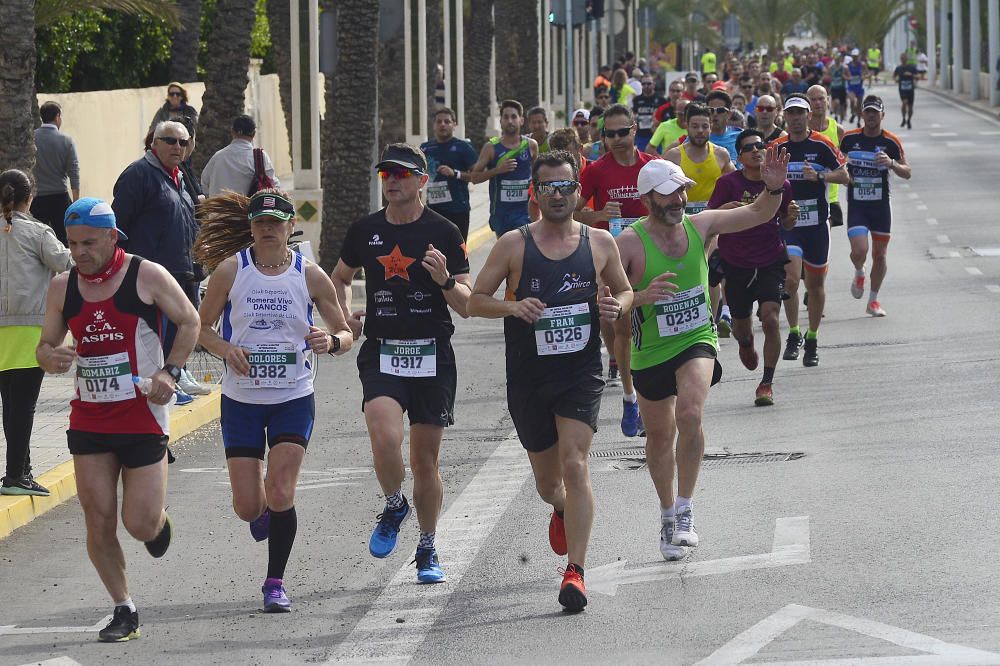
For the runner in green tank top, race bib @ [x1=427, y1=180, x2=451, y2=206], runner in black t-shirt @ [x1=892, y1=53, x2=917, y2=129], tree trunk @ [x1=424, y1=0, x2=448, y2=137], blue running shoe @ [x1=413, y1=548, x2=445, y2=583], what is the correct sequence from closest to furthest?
blue running shoe @ [x1=413, y1=548, x2=445, y2=583], the runner in green tank top, race bib @ [x1=427, y1=180, x2=451, y2=206], tree trunk @ [x1=424, y1=0, x2=448, y2=137], runner in black t-shirt @ [x1=892, y1=53, x2=917, y2=129]

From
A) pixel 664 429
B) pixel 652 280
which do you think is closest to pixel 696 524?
pixel 664 429

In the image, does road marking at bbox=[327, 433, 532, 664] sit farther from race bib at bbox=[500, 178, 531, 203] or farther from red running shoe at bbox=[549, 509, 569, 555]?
race bib at bbox=[500, 178, 531, 203]

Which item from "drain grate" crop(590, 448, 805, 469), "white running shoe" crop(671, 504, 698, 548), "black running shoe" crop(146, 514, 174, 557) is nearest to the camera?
"black running shoe" crop(146, 514, 174, 557)

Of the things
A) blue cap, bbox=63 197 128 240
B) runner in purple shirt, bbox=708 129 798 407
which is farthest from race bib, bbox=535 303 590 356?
runner in purple shirt, bbox=708 129 798 407

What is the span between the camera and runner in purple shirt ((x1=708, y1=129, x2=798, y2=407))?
43.2 ft

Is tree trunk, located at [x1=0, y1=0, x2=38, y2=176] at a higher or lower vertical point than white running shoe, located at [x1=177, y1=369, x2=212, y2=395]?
higher

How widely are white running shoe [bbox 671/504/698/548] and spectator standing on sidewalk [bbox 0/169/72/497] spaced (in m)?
3.62

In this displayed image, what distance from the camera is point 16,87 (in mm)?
13539

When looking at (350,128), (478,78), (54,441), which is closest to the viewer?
(54,441)

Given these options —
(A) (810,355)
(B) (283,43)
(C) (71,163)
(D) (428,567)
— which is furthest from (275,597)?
(B) (283,43)

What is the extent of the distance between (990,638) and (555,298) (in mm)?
2329

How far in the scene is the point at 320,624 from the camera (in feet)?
25.0

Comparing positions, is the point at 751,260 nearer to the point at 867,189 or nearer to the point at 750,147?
the point at 750,147

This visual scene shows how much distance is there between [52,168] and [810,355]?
24.1ft
